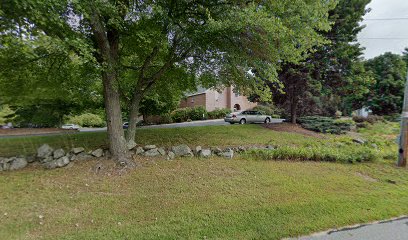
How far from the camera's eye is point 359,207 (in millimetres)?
4242

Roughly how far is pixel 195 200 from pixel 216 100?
33251mm

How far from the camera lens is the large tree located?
15.6 feet

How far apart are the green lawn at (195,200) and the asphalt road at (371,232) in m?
0.14

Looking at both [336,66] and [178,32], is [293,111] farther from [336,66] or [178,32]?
[178,32]

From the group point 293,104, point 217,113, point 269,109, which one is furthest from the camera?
point 217,113

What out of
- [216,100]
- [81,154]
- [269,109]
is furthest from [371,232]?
[216,100]

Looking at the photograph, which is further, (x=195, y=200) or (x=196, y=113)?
(x=196, y=113)

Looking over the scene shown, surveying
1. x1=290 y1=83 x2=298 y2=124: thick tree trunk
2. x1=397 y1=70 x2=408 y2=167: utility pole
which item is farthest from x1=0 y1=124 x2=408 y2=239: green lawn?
→ x1=290 y1=83 x2=298 y2=124: thick tree trunk

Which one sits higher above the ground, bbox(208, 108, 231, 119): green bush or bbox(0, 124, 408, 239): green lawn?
bbox(208, 108, 231, 119): green bush

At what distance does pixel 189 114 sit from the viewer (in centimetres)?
3086

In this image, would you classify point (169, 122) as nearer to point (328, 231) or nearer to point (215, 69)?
point (215, 69)

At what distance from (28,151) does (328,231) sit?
8.64 m

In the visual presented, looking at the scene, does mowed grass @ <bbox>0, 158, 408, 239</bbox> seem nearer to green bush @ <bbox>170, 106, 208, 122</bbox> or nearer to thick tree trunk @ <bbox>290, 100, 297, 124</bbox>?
thick tree trunk @ <bbox>290, 100, 297, 124</bbox>

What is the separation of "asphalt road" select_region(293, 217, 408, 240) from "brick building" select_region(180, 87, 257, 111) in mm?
31688
